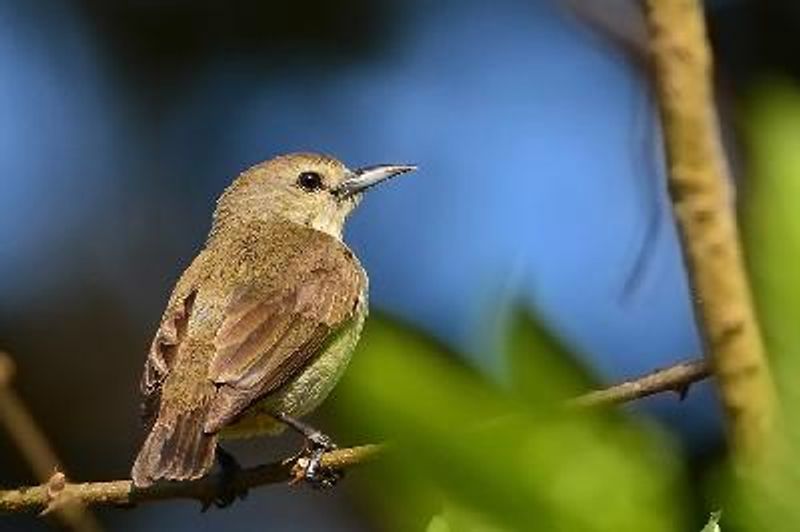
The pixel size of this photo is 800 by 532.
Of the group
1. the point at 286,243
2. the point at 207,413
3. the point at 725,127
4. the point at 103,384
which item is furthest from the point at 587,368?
the point at 103,384

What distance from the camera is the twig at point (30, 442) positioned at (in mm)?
2121

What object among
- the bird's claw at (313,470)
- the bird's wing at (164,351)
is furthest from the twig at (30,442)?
the bird's wing at (164,351)

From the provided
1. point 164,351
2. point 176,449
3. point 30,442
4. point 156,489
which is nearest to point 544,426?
point 30,442

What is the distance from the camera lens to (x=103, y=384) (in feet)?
26.3

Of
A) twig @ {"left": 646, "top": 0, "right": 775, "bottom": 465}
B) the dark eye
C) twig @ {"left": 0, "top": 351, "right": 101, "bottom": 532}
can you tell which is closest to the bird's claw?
twig @ {"left": 0, "top": 351, "right": 101, "bottom": 532}

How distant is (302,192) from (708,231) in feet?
15.1

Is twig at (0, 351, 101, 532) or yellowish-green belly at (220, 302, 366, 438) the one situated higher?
twig at (0, 351, 101, 532)

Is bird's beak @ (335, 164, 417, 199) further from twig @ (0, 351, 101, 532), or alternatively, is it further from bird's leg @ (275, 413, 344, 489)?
twig @ (0, 351, 101, 532)

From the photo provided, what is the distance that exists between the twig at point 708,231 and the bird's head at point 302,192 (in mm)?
4366

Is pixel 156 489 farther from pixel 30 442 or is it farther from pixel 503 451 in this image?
pixel 503 451

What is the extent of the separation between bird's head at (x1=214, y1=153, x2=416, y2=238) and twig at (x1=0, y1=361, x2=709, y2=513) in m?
1.93

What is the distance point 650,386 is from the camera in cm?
179

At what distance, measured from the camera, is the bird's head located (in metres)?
5.64

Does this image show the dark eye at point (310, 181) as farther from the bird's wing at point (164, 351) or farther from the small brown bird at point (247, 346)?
the bird's wing at point (164, 351)
